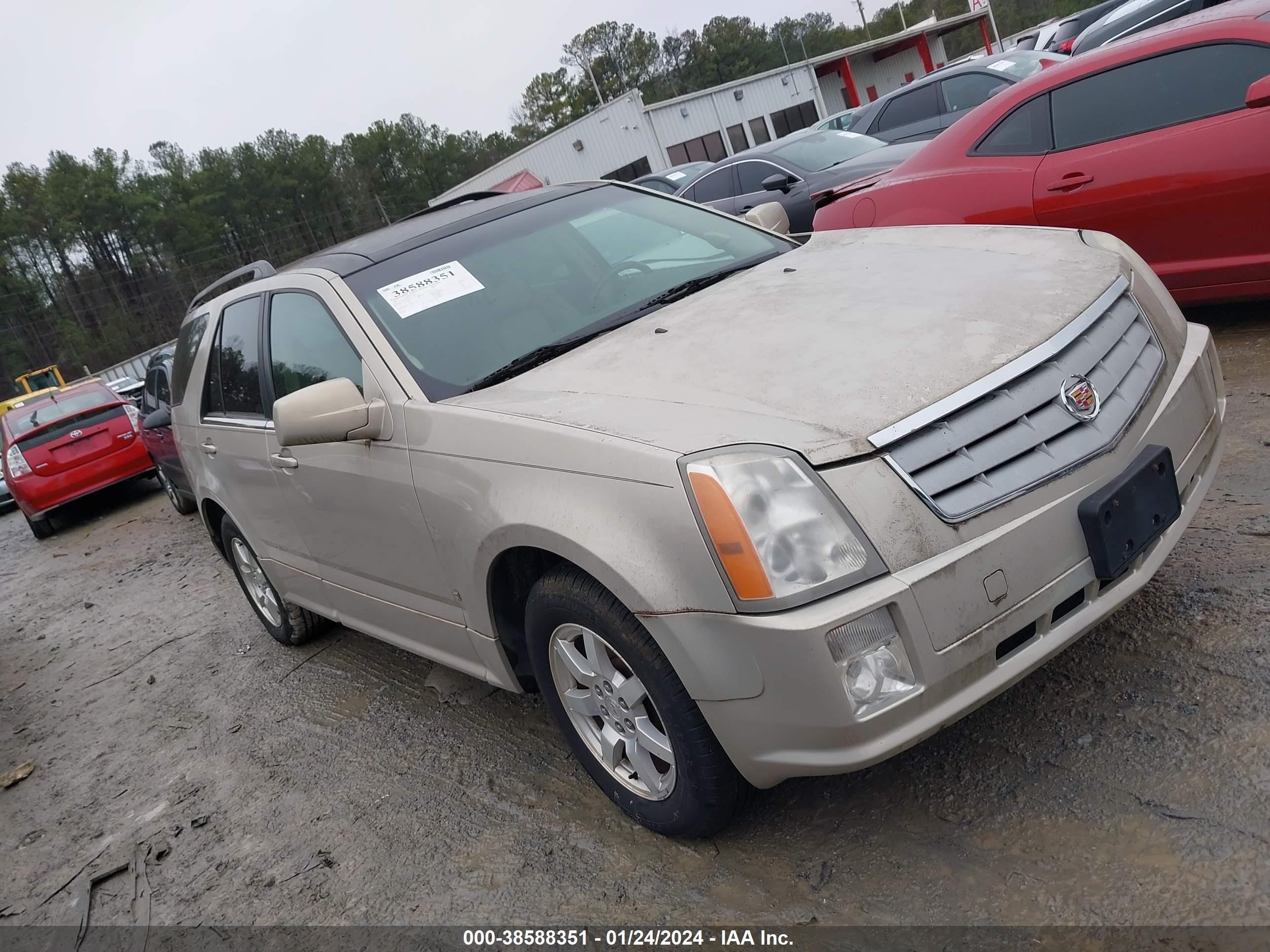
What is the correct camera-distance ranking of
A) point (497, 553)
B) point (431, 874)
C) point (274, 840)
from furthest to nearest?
point (274, 840) → point (431, 874) → point (497, 553)

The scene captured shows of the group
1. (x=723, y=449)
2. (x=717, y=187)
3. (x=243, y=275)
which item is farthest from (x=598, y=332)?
(x=717, y=187)

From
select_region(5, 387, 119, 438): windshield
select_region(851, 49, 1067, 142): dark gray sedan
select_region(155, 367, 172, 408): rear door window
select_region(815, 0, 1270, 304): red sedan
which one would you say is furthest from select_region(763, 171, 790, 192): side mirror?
select_region(5, 387, 119, 438): windshield

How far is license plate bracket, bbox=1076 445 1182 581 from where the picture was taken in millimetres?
2223

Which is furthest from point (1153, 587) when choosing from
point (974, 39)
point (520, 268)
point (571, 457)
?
point (974, 39)

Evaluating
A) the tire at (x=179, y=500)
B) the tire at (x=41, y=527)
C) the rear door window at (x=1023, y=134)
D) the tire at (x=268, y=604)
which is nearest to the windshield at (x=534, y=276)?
the tire at (x=268, y=604)

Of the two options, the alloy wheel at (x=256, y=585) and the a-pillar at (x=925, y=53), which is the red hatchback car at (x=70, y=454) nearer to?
the alloy wheel at (x=256, y=585)

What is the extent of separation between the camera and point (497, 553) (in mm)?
2672

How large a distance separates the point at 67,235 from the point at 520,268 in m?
84.0

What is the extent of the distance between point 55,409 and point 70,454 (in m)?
0.82

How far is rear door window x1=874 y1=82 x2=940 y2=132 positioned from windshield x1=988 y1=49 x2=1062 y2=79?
0.81 m

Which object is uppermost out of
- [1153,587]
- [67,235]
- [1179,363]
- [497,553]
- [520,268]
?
[67,235]

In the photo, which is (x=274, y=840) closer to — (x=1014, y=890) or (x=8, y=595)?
(x=1014, y=890)

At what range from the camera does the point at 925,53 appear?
57219mm

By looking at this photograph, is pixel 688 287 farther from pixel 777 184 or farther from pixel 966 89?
pixel 966 89
